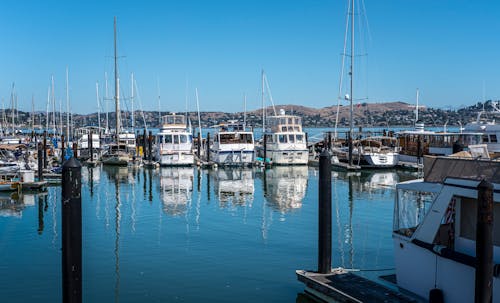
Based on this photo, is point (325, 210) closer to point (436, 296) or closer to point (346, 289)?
point (346, 289)

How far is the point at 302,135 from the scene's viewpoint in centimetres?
5425

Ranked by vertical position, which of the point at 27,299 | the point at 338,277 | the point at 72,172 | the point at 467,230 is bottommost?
the point at 27,299

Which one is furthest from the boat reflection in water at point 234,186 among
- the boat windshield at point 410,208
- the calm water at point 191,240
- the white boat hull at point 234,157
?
the boat windshield at point 410,208

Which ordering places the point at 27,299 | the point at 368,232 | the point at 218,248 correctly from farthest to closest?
the point at 368,232
the point at 218,248
the point at 27,299

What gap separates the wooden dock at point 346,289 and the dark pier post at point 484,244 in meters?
2.50

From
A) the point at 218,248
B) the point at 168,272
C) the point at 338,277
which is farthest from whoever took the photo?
the point at 218,248

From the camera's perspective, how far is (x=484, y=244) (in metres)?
8.68

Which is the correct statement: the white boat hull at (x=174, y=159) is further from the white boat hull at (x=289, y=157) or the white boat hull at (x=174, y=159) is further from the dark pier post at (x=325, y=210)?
the dark pier post at (x=325, y=210)

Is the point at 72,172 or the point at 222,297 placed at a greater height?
the point at 72,172

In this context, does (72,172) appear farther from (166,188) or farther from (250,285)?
(166,188)

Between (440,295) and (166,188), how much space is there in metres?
28.1

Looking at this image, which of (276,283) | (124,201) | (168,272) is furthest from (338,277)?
(124,201)

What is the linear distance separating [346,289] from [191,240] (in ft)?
31.4

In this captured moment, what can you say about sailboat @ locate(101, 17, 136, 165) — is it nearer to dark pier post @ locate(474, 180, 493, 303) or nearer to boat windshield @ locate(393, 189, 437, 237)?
boat windshield @ locate(393, 189, 437, 237)
